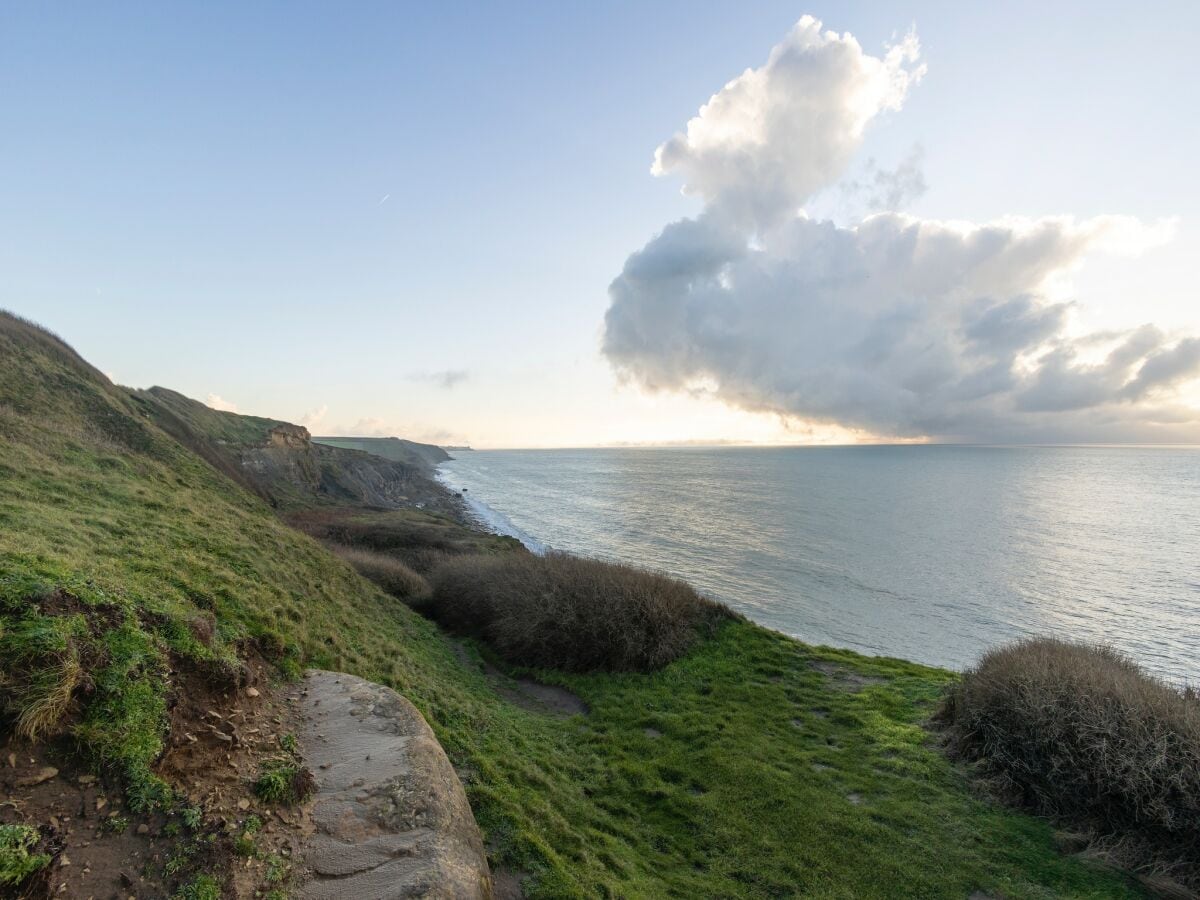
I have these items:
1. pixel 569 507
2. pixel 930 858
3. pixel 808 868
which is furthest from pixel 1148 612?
pixel 569 507

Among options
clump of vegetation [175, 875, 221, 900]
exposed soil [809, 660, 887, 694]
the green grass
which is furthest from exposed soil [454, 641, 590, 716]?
clump of vegetation [175, 875, 221, 900]

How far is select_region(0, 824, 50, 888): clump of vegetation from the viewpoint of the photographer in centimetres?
431

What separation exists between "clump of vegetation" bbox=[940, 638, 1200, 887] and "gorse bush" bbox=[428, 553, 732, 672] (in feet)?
35.1

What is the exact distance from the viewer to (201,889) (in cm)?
504

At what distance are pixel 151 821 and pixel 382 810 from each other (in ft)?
8.14

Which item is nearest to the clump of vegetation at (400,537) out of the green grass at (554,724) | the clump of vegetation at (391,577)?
the clump of vegetation at (391,577)

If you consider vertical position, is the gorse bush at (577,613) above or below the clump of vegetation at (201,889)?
below

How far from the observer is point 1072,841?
11180mm

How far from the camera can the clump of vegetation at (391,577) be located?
1122 inches

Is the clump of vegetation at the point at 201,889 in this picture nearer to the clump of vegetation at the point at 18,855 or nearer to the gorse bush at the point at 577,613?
the clump of vegetation at the point at 18,855

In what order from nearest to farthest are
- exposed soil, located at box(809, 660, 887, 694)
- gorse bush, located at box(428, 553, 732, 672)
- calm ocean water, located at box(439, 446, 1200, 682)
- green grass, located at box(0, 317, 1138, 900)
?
green grass, located at box(0, 317, 1138, 900), exposed soil, located at box(809, 660, 887, 694), gorse bush, located at box(428, 553, 732, 672), calm ocean water, located at box(439, 446, 1200, 682)

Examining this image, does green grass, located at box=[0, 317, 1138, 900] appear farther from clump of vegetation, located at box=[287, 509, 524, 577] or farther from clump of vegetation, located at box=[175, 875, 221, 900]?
clump of vegetation, located at box=[287, 509, 524, 577]

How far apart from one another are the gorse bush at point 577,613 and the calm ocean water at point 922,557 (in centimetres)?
1309

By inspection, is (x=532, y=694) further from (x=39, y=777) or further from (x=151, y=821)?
(x=39, y=777)
